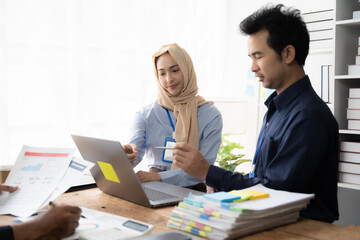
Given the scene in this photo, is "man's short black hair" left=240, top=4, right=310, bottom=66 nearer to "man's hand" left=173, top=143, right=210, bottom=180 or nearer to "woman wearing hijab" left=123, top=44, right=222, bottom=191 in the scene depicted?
"man's hand" left=173, top=143, right=210, bottom=180

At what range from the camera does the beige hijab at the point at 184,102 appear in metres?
2.36

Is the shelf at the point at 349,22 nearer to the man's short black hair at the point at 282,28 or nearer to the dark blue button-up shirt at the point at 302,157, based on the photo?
the man's short black hair at the point at 282,28

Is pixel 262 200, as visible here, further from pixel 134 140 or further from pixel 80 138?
pixel 134 140

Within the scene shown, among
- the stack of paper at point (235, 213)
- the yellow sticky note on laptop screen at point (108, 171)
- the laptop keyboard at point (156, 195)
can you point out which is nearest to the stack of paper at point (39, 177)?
the yellow sticky note on laptop screen at point (108, 171)

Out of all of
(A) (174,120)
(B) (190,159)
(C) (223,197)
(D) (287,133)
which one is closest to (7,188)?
(B) (190,159)

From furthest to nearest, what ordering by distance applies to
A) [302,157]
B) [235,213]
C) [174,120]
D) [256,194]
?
1. [174,120]
2. [302,157]
3. [256,194]
4. [235,213]

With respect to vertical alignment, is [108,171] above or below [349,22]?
below

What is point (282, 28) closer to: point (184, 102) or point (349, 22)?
point (184, 102)

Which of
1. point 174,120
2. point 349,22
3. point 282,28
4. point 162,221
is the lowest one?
point 162,221

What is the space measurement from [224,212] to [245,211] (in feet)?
0.20

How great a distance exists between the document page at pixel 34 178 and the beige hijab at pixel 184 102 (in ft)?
3.05

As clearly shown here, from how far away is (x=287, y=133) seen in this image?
152 centimetres

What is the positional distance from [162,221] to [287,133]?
59 centimetres

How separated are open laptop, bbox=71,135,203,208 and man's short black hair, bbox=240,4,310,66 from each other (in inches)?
28.5
